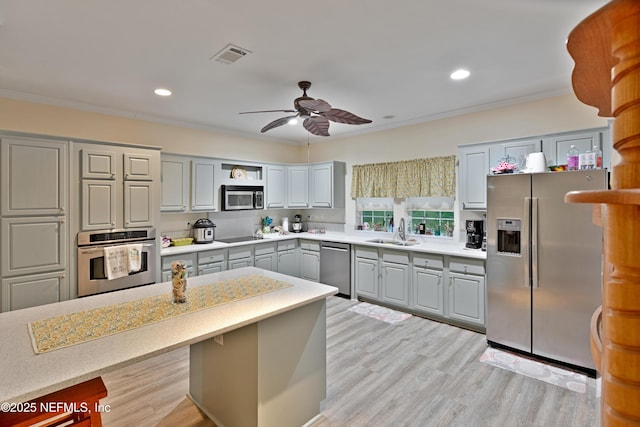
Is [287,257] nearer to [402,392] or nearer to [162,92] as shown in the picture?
[162,92]

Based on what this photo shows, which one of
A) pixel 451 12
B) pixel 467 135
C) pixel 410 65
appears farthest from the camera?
pixel 467 135

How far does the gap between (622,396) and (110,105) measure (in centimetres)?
482

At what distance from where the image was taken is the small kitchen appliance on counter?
473 cm

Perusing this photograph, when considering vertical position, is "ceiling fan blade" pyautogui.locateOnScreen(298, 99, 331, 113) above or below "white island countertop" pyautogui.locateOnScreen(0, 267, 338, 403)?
above

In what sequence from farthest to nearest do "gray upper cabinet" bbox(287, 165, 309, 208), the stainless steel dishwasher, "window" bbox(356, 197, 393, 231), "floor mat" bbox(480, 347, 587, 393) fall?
"gray upper cabinet" bbox(287, 165, 309, 208) < "window" bbox(356, 197, 393, 231) < the stainless steel dishwasher < "floor mat" bbox(480, 347, 587, 393)

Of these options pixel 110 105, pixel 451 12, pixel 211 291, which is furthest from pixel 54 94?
pixel 451 12

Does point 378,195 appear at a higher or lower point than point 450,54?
lower

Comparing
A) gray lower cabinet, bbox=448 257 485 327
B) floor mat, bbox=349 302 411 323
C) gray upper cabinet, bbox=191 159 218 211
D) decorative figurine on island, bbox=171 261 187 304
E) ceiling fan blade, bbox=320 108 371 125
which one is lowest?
floor mat, bbox=349 302 411 323

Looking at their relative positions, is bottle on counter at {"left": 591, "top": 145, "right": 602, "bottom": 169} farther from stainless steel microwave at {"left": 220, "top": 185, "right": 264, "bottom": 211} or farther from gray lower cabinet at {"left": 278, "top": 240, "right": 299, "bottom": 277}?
stainless steel microwave at {"left": 220, "top": 185, "right": 264, "bottom": 211}

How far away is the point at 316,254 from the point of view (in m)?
5.28

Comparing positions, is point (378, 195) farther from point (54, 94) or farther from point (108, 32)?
point (54, 94)

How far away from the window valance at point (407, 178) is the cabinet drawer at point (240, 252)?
1.98m

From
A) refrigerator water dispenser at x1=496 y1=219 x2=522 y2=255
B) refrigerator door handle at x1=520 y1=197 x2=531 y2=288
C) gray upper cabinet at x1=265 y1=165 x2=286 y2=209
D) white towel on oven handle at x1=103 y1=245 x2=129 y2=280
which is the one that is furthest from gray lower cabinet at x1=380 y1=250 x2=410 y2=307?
white towel on oven handle at x1=103 y1=245 x2=129 y2=280

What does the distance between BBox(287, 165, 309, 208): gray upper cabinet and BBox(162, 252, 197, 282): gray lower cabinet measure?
82.3 inches
